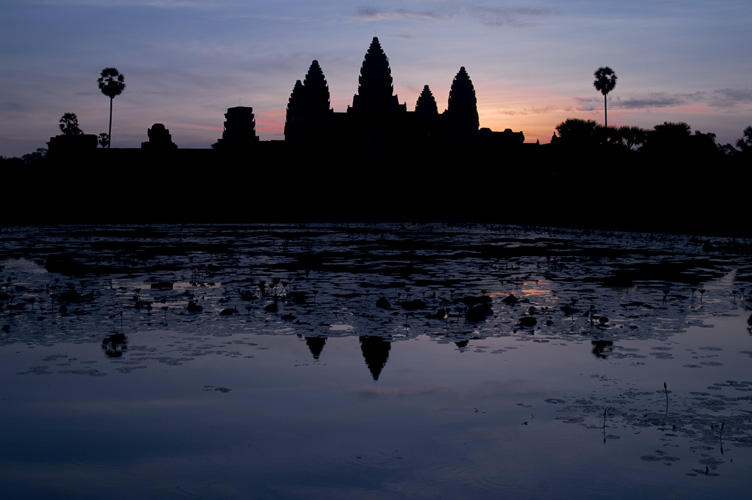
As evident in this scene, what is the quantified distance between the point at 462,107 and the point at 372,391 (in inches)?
3996

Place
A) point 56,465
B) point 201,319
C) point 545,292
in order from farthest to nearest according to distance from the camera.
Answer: point 545,292 → point 201,319 → point 56,465

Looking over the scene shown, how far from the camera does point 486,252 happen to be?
74.3ft

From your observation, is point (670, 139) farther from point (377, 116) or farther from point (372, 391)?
point (372, 391)

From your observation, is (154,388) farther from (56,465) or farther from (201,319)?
(201,319)

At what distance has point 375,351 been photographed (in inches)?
317

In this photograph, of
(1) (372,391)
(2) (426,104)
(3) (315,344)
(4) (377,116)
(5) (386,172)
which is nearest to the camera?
(1) (372,391)

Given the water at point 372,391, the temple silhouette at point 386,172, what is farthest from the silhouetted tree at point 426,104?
the water at point 372,391

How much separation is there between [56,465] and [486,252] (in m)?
18.7

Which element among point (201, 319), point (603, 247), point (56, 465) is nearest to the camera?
point (56, 465)

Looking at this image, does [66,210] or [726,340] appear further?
[66,210]

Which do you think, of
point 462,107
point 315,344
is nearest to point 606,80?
point 462,107

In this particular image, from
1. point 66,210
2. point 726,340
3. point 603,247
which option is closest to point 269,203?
point 66,210

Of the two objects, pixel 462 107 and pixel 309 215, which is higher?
pixel 462 107

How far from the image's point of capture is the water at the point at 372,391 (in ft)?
15.2
